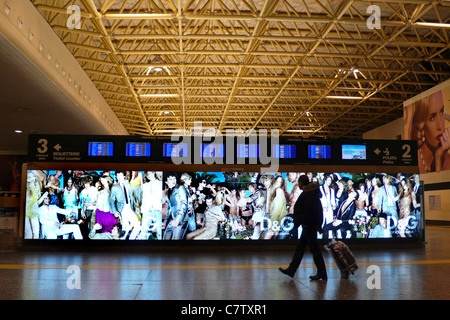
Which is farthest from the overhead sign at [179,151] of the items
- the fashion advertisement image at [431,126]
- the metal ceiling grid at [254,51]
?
the fashion advertisement image at [431,126]

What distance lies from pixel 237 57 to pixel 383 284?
73.4 feet

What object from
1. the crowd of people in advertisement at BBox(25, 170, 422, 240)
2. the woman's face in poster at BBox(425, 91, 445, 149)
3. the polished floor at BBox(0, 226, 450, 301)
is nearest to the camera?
the polished floor at BBox(0, 226, 450, 301)

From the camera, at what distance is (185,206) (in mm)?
12820

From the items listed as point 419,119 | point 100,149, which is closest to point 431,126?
point 419,119

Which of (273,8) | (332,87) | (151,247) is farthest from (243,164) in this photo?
(332,87)

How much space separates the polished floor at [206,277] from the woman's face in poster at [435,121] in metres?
17.3

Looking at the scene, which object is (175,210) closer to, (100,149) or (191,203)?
(191,203)

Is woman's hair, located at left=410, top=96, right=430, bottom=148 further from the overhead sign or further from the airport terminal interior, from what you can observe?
the overhead sign

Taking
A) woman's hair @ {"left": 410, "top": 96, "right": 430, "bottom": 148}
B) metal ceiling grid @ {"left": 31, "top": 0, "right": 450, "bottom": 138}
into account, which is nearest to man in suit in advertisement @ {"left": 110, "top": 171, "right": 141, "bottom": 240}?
metal ceiling grid @ {"left": 31, "top": 0, "right": 450, "bottom": 138}

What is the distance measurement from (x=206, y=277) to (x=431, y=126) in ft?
80.1

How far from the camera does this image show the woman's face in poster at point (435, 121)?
89.0 ft

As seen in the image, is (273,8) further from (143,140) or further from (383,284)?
(383,284)

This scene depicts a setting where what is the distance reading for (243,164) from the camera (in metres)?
13.2

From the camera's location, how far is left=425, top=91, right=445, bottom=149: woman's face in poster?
27.1 metres
